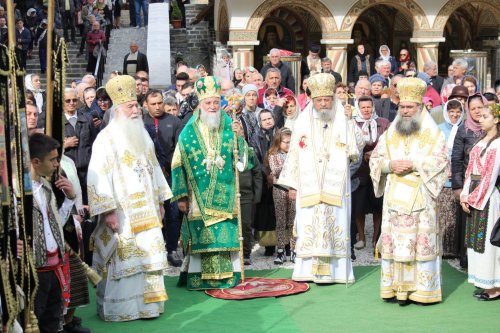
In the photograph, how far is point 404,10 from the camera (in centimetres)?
2259

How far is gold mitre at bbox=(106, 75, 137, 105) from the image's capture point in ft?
28.3

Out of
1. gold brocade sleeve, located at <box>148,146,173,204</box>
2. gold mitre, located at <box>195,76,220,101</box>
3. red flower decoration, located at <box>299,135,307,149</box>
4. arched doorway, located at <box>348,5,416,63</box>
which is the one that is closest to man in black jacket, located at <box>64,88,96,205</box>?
gold mitre, located at <box>195,76,220,101</box>

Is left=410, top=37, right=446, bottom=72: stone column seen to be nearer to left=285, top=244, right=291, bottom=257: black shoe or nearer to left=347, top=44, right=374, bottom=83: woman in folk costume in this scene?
left=347, top=44, right=374, bottom=83: woman in folk costume

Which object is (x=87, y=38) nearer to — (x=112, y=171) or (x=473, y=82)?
(x=473, y=82)

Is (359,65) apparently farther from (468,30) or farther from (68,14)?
(68,14)

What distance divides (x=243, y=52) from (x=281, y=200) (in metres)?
10.9

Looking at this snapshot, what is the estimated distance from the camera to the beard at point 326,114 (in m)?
9.98

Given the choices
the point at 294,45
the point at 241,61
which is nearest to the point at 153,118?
the point at 241,61

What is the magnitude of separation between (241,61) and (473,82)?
9596mm

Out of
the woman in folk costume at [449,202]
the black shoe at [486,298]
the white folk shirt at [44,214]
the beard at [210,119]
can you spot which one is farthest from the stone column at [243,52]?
the white folk shirt at [44,214]

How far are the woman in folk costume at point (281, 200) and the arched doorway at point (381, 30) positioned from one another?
1499 centimetres

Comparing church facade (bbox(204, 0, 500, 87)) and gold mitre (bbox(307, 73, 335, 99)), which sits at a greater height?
church facade (bbox(204, 0, 500, 87))

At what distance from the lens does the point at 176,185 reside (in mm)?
9609

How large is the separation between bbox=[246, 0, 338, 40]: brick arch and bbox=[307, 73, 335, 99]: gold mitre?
12046 millimetres
